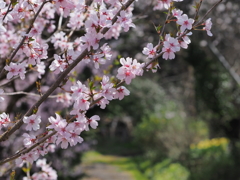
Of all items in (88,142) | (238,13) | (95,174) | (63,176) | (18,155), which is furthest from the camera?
(95,174)

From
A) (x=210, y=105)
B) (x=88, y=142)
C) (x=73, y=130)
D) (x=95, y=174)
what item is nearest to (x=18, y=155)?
(x=73, y=130)

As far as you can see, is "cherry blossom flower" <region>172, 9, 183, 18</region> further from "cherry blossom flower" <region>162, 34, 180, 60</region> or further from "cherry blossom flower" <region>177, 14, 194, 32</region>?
"cherry blossom flower" <region>162, 34, 180, 60</region>

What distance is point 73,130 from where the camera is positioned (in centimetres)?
161

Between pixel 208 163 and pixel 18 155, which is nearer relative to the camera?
pixel 18 155

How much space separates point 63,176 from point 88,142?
1099 millimetres

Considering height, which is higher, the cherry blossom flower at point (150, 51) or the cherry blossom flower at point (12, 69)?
the cherry blossom flower at point (12, 69)

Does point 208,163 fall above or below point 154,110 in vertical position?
below

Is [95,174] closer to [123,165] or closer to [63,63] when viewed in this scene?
[123,165]

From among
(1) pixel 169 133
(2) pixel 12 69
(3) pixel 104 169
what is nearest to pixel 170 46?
(2) pixel 12 69

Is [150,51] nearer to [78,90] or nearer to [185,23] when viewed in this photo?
[185,23]

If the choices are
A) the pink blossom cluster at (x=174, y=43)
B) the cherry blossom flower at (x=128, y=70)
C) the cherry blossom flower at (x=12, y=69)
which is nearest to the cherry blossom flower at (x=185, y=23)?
the pink blossom cluster at (x=174, y=43)

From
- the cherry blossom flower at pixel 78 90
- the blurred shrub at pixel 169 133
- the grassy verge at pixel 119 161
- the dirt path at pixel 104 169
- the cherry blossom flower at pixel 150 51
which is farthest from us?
the grassy verge at pixel 119 161

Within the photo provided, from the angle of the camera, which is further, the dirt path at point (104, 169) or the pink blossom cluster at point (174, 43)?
the dirt path at point (104, 169)

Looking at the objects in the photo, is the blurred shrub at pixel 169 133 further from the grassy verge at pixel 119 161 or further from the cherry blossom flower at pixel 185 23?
the cherry blossom flower at pixel 185 23
